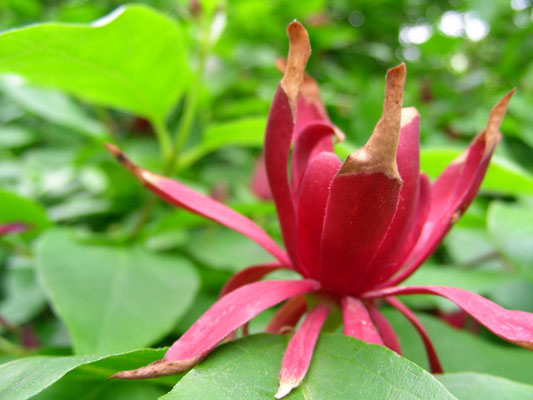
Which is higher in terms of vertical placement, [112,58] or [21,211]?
[112,58]

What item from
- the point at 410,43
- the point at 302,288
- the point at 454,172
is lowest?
the point at 302,288

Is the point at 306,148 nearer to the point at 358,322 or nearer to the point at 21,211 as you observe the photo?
the point at 358,322

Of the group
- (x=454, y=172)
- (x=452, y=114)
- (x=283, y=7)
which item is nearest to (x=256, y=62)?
(x=283, y=7)

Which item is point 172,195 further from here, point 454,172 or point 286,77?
point 454,172

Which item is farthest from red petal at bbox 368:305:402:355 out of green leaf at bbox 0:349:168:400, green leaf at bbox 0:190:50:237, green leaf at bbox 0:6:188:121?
green leaf at bbox 0:190:50:237

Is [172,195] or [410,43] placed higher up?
[410,43]

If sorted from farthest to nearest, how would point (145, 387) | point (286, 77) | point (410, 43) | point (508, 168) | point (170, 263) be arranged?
1. point (410, 43)
2. point (170, 263)
3. point (508, 168)
4. point (145, 387)
5. point (286, 77)

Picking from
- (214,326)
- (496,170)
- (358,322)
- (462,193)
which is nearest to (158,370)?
(214,326)
